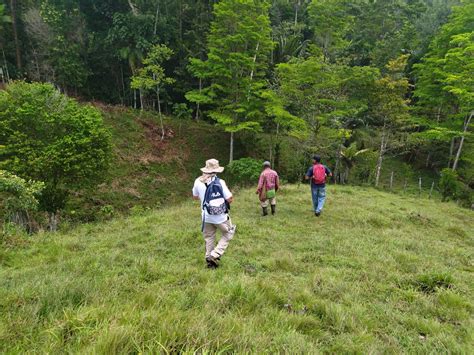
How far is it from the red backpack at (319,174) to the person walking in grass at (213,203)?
5.12 metres

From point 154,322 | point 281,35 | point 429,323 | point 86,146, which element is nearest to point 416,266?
point 429,323

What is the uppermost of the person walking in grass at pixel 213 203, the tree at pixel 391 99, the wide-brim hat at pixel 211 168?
the tree at pixel 391 99

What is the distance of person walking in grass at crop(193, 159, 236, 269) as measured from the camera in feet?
16.8

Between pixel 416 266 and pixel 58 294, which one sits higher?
pixel 58 294

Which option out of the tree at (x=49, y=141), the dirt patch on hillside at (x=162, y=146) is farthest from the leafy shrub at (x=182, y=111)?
the tree at (x=49, y=141)

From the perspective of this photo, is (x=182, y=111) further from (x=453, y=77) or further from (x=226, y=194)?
(x=226, y=194)

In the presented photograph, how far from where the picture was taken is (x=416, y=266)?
18.7ft

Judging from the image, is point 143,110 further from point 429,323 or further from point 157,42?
point 429,323

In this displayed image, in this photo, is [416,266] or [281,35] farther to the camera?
[281,35]

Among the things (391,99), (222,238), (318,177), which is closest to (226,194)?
(222,238)

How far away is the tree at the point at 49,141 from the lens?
1284cm

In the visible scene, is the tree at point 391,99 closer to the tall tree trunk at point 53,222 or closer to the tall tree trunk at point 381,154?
the tall tree trunk at point 381,154

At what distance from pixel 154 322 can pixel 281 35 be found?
106 ft

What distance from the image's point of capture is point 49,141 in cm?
1370
